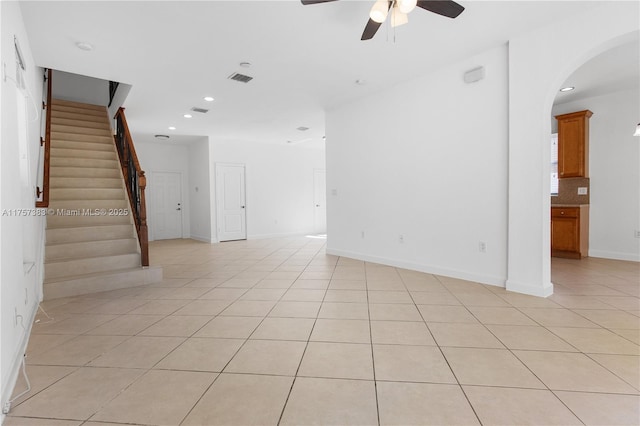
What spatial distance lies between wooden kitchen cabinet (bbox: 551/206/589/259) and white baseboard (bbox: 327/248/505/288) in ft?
8.89

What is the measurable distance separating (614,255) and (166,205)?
1031 cm

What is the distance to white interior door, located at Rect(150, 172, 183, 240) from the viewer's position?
8766 mm

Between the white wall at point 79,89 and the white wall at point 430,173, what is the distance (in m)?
5.88

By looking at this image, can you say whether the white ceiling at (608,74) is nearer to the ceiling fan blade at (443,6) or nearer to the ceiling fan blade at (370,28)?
the ceiling fan blade at (443,6)

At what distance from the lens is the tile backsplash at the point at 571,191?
17.9ft

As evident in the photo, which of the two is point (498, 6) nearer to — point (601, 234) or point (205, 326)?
point (205, 326)

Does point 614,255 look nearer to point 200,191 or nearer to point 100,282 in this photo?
point 100,282

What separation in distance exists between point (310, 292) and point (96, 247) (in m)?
3.02

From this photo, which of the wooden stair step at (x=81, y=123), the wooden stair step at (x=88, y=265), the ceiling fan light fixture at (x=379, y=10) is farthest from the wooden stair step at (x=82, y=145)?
the ceiling fan light fixture at (x=379, y=10)

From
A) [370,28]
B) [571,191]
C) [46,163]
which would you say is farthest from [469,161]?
[46,163]

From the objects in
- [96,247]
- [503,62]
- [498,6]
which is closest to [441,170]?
[503,62]

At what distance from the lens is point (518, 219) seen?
3.41 m

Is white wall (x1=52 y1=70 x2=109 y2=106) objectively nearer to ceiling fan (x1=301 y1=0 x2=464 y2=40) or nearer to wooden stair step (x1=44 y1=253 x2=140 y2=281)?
wooden stair step (x1=44 y1=253 x2=140 y2=281)

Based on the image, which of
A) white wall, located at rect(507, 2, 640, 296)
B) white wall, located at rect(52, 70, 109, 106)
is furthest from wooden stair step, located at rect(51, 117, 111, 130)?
white wall, located at rect(507, 2, 640, 296)
